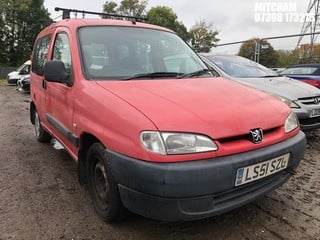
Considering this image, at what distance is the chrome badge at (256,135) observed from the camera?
104 inches

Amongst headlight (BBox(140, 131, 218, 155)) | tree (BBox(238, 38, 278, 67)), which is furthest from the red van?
tree (BBox(238, 38, 278, 67))

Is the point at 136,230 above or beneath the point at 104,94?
beneath

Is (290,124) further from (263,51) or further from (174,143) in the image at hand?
(263,51)

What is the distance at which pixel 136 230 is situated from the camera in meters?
2.95

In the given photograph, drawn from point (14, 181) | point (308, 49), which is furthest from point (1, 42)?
point (14, 181)

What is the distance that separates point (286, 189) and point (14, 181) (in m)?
2.99

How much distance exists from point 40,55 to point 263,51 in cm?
1393

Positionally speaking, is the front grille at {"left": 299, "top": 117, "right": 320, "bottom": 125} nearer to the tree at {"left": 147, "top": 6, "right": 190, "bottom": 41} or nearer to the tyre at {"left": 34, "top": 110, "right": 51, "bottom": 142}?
the tyre at {"left": 34, "top": 110, "right": 51, "bottom": 142}

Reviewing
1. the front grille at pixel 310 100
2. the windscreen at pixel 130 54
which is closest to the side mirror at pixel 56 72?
the windscreen at pixel 130 54

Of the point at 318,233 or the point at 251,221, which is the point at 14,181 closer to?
the point at 251,221

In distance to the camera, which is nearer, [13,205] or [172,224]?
[172,224]

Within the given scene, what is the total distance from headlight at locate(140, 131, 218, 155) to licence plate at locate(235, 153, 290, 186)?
30 centimetres

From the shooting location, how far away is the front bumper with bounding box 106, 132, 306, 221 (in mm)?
2344

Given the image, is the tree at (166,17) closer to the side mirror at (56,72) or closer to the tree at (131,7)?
the tree at (131,7)
